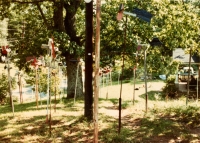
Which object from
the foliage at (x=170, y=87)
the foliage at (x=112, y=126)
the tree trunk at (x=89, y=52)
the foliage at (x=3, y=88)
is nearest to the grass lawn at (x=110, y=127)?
the foliage at (x=112, y=126)

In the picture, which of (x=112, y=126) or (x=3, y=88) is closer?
(x=112, y=126)

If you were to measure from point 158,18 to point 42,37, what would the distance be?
19.4ft

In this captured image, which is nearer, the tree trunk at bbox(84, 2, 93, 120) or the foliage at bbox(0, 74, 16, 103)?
the tree trunk at bbox(84, 2, 93, 120)

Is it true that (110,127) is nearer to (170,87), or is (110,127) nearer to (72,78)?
(72,78)

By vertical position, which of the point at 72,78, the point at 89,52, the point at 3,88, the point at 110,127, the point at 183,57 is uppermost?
the point at 183,57

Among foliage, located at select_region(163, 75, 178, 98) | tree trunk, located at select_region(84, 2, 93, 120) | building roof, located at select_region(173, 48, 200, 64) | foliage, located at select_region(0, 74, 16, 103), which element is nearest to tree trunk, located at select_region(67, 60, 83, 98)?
tree trunk, located at select_region(84, 2, 93, 120)

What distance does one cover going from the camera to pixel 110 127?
751 cm

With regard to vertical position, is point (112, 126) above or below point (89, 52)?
below

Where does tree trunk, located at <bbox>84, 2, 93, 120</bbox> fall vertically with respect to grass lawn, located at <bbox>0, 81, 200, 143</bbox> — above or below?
above

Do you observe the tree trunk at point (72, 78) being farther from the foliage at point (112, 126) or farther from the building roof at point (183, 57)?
the building roof at point (183, 57)

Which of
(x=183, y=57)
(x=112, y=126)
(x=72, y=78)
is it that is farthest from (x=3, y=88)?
(x=183, y=57)

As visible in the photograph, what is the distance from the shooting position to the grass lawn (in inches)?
262

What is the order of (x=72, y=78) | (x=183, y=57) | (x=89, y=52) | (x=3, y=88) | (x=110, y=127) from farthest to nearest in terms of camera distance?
(x=183, y=57) < (x=3, y=88) < (x=72, y=78) < (x=89, y=52) < (x=110, y=127)

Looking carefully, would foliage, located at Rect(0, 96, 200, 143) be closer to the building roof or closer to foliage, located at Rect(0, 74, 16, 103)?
foliage, located at Rect(0, 74, 16, 103)
